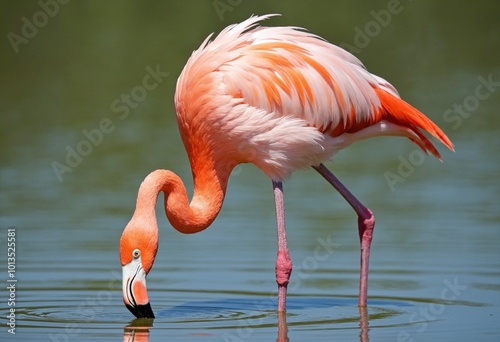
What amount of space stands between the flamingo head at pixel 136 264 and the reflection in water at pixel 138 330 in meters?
0.05

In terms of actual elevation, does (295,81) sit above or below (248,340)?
above

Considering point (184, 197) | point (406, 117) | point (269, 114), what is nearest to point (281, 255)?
point (184, 197)

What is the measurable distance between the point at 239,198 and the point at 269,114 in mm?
4075

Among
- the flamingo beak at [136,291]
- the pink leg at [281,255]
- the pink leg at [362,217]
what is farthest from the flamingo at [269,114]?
the flamingo beak at [136,291]

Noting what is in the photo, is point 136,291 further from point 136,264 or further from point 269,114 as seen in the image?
point 269,114

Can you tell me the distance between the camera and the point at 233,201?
12.4 meters

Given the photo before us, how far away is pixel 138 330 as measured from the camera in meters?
7.71

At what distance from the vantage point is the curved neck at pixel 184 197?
822 centimetres

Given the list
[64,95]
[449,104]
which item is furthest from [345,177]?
[64,95]

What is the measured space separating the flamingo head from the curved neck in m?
0.18

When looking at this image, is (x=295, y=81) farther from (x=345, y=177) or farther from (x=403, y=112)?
(x=345, y=177)

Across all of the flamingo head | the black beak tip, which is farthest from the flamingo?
the black beak tip

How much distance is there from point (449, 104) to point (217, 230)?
6666 mm

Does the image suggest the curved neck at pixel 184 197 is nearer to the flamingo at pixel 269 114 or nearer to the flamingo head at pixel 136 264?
the flamingo at pixel 269 114
